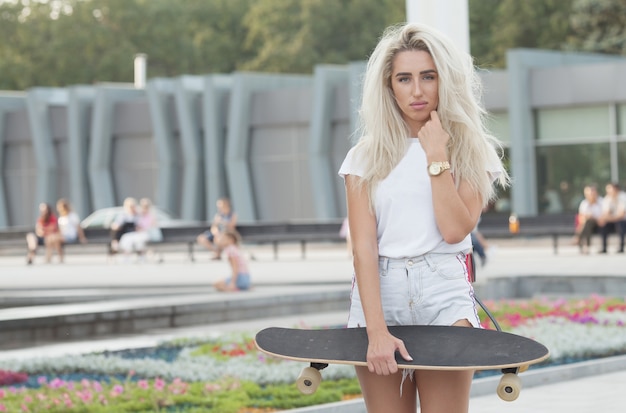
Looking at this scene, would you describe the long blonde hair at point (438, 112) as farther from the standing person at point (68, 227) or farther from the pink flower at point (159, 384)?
the standing person at point (68, 227)

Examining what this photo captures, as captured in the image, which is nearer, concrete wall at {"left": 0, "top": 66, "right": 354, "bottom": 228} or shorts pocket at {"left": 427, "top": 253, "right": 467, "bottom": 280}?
shorts pocket at {"left": 427, "top": 253, "right": 467, "bottom": 280}

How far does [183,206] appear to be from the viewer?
44469 millimetres

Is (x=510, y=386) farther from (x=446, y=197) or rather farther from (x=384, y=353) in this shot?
(x=446, y=197)

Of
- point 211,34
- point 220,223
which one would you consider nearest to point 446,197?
point 220,223

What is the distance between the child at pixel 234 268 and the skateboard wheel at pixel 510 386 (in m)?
13.5

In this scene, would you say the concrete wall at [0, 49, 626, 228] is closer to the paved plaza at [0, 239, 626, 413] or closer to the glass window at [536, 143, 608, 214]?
the glass window at [536, 143, 608, 214]

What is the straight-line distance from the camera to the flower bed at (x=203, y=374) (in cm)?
827

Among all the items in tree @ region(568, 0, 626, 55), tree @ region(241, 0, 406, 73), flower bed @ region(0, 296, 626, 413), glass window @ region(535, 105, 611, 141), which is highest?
tree @ region(241, 0, 406, 73)

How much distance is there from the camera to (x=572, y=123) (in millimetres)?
37281

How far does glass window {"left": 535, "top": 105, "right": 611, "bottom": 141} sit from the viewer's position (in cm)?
3675

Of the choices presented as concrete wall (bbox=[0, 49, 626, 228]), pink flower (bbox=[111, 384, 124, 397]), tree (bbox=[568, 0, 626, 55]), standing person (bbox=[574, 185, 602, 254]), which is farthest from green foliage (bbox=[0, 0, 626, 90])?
pink flower (bbox=[111, 384, 124, 397])

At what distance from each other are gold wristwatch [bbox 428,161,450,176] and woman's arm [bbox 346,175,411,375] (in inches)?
8.2

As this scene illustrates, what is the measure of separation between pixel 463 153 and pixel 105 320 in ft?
32.7

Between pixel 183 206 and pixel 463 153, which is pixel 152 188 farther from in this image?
pixel 463 153
